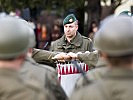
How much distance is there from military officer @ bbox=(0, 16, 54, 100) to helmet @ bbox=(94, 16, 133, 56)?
582 mm

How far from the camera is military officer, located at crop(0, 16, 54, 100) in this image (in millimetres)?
3869

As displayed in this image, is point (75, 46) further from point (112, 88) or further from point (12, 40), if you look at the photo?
point (112, 88)

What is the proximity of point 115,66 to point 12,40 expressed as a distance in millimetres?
793

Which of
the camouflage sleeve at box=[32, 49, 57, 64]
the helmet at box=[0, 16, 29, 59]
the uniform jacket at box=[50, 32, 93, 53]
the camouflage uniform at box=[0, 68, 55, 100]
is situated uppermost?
the helmet at box=[0, 16, 29, 59]

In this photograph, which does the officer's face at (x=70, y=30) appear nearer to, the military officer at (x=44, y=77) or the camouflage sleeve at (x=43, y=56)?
the camouflage sleeve at (x=43, y=56)

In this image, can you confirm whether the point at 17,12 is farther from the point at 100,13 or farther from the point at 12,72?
the point at 12,72

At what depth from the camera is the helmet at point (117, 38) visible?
377 cm

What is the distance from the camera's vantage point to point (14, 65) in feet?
13.0

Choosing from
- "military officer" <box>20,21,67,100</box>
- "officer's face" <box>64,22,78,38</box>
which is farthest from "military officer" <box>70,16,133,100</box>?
"officer's face" <box>64,22,78,38</box>

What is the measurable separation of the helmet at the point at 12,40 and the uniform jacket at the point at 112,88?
22.1 inches

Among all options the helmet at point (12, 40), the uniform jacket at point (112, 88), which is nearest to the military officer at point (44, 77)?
the helmet at point (12, 40)

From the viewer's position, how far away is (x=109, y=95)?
12.0 ft

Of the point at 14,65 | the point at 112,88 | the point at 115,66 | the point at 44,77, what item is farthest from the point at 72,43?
the point at 112,88

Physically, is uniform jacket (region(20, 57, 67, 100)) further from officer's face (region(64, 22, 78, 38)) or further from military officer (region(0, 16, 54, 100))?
officer's face (region(64, 22, 78, 38))
